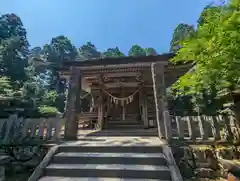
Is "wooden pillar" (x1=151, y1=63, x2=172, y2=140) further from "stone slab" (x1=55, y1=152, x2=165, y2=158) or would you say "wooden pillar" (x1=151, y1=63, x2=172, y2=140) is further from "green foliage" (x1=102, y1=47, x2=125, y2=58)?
"green foliage" (x1=102, y1=47, x2=125, y2=58)

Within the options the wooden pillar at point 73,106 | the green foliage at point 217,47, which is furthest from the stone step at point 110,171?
the green foliage at point 217,47

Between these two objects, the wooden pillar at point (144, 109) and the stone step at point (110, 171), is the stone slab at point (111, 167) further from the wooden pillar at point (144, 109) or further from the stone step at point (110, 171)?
the wooden pillar at point (144, 109)

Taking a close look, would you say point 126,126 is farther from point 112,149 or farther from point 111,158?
point 111,158

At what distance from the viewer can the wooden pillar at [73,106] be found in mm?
5315

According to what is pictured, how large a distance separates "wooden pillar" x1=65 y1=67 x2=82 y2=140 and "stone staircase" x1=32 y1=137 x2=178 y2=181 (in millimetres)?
1021

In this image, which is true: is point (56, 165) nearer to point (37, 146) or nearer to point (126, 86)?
point (37, 146)

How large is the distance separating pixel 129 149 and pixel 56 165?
6.04ft

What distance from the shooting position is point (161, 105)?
17.3 feet

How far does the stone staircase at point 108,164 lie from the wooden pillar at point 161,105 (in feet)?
2.76

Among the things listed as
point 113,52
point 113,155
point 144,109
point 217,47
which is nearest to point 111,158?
point 113,155

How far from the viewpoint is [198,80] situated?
332cm

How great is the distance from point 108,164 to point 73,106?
262 centimetres

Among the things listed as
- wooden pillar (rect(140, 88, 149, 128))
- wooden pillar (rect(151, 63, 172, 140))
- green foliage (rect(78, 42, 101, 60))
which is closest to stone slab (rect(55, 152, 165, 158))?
wooden pillar (rect(151, 63, 172, 140))

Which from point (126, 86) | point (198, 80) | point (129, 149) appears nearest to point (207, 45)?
point (198, 80)
